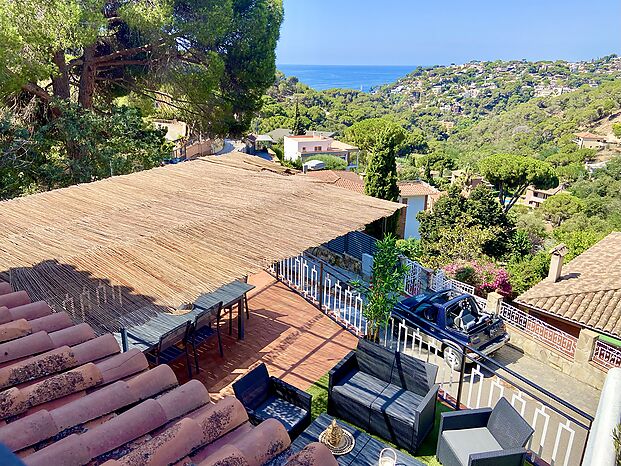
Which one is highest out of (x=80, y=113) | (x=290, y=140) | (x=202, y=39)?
(x=202, y=39)

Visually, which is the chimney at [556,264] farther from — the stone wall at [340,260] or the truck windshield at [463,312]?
the stone wall at [340,260]

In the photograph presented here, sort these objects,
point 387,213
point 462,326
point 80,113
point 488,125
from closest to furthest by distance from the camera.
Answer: point 387,213
point 462,326
point 80,113
point 488,125

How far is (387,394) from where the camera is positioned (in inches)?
191

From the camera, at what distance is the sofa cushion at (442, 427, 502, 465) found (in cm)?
418

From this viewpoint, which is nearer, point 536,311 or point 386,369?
point 386,369

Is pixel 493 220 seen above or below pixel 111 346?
below

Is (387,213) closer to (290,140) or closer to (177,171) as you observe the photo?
(177,171)

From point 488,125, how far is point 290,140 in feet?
199

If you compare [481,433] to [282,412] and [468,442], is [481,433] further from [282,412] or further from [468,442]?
[282,412]

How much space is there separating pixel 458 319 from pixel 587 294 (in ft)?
17.6

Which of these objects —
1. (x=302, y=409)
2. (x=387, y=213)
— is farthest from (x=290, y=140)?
(x=302, y=409)

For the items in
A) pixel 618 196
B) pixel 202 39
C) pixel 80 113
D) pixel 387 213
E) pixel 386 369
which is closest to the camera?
pixel 386 369

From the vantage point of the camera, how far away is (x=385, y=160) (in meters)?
19.5

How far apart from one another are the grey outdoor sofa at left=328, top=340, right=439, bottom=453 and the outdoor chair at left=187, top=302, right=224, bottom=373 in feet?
6.19
